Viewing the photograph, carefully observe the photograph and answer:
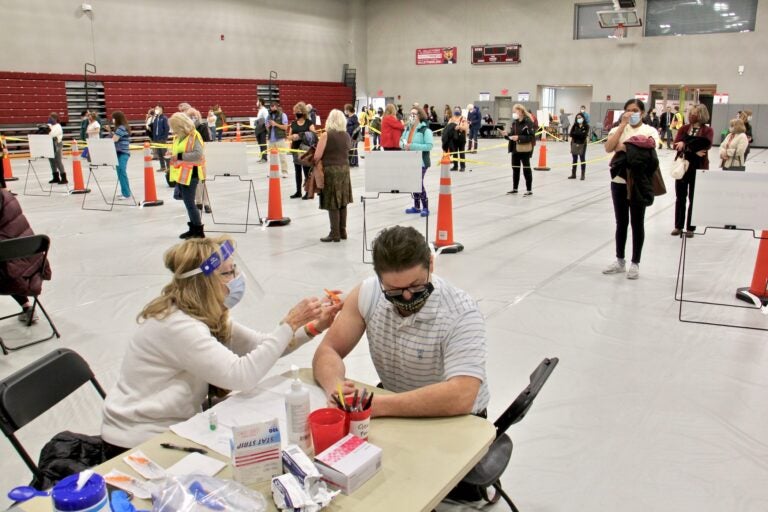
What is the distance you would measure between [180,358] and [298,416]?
0.71m

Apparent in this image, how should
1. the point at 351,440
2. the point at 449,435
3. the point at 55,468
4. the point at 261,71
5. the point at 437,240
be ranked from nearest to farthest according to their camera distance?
1. the point at 351,440
2. the point at 449,435
3. the point at 55,468
4. the point at 437,240
5. the point at 261,71

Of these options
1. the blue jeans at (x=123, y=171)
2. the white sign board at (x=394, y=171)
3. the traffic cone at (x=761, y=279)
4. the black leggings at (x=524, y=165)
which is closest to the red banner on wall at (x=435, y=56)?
the black leggings at (x=524, y=165)

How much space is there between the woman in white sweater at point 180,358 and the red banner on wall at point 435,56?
30382 mm

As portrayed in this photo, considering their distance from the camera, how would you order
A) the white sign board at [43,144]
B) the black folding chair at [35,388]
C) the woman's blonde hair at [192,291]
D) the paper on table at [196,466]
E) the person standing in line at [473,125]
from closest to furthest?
the paper on table at [196,466], the black folding chair at [35,388], the woman's blonde hair at [192,291], the white sign board at [43,144], the person standing in line at [473,125]

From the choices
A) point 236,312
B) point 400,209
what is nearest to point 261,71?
point 400,209

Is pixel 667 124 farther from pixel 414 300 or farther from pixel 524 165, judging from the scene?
pixel 414 300

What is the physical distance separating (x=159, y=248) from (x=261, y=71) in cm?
2198

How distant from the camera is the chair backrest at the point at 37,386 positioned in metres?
2.24

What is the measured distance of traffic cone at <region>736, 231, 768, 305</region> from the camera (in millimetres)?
5535

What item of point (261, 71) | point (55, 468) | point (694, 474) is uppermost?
point (261, 71)

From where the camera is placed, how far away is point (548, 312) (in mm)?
5363

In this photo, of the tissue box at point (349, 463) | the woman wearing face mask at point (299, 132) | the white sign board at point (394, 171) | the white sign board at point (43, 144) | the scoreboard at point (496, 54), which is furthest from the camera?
the scoreboard at point (496, 54)

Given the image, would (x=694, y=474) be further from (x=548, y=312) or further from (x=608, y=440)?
(x=548, y=312)

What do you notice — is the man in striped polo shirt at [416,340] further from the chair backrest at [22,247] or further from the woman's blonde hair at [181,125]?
the woman's blonde hair at [181,125]
